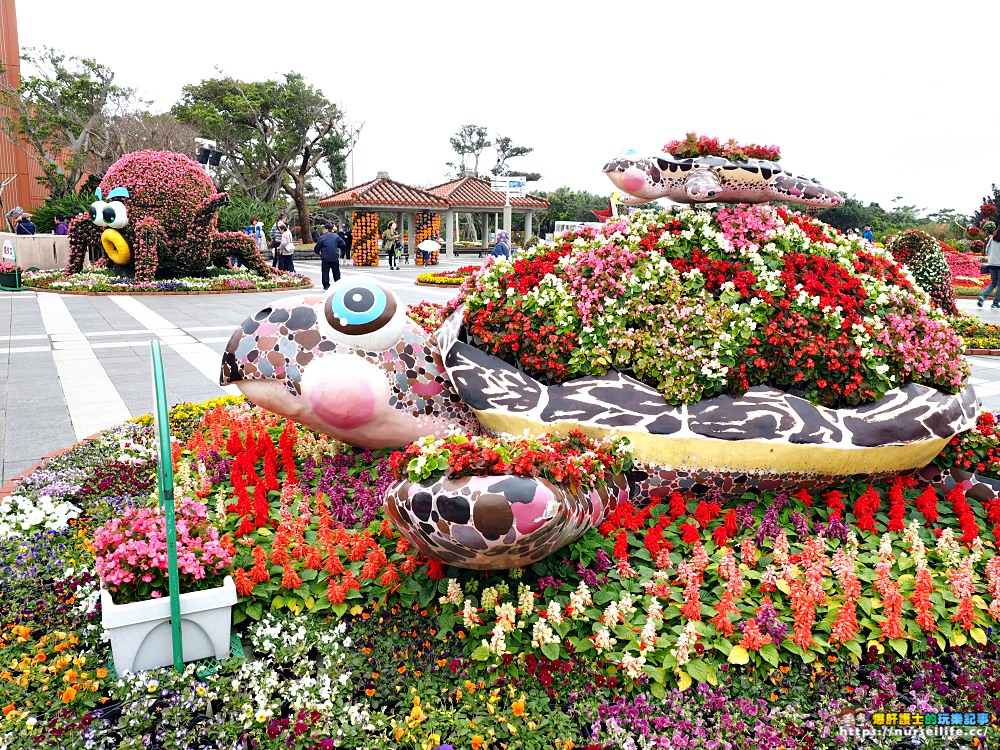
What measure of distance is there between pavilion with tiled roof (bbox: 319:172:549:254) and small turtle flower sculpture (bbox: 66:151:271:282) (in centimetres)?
1298

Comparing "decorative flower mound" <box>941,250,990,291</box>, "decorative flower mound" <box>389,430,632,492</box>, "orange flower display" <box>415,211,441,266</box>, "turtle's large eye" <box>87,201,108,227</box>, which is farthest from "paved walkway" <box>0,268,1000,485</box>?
"orange flower display" <box>415,211,441,266</box>

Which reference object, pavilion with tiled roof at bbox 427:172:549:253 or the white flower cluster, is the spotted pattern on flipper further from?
pavilion with tiled roof at bbox 427:172:549:253

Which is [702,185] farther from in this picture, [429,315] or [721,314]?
[429,315]

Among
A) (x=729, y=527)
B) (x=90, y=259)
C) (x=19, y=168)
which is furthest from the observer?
(x=19, y=168)

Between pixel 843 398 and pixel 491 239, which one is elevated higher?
pixel 491 239

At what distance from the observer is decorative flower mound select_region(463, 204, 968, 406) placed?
11.3 feet

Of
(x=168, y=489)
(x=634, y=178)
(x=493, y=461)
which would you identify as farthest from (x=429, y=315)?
(x=168, y=489)

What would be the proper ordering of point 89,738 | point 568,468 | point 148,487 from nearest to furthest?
point 89,738 < point 568,468 < point 148,487

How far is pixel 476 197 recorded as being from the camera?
3400 centimetres

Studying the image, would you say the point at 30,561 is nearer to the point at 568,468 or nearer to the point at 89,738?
the point at 89,738

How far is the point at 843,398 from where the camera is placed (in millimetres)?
3488

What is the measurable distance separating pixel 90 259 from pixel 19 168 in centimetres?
2738

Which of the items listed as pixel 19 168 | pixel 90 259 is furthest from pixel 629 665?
pixel 19 168

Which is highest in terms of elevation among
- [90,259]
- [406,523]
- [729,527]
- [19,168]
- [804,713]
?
[19,168]
